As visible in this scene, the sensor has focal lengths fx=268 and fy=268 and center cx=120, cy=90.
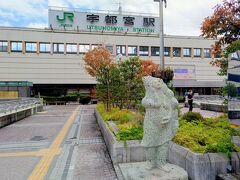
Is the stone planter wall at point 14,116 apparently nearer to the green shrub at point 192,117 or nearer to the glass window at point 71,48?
the green shrub at point 192,117

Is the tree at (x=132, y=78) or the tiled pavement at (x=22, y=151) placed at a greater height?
the tree at (x=132, y=78)

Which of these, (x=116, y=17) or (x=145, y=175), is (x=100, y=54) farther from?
(x=145, y=175)

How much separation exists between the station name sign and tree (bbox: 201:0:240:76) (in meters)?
29.3

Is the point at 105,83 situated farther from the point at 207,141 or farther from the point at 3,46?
the point at 3,46

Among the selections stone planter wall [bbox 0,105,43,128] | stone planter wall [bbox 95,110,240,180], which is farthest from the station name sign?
stone planter wall [bbox 95,110,240,180]

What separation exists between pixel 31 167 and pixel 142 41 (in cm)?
3672

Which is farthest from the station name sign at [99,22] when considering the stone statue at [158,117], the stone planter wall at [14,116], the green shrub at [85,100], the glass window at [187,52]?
the stone statue at [158,117]

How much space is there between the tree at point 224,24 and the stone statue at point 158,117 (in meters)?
5.30

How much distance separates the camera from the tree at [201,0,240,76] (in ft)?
31.0

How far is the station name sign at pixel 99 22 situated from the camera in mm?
37344

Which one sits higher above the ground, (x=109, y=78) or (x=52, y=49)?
(x=52, y=49)

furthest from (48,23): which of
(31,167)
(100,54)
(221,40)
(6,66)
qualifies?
(31,167)

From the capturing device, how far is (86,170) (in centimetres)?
614

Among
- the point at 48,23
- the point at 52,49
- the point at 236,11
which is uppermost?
the point at 48,23
